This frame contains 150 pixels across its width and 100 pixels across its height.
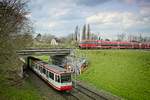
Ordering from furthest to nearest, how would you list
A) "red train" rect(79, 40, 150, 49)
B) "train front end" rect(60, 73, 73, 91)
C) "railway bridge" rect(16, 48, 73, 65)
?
"red train" rect(79, 40, 150, 49)
"railway bridge" rect(16, 48, 73, 65)
"train front end" rect(60, 73, 73, 91)

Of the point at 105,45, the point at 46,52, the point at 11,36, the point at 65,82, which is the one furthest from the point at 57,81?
the point at 105,45

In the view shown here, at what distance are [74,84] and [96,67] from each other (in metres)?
8.50

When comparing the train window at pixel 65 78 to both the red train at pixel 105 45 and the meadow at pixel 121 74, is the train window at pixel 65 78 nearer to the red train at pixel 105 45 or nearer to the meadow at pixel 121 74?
the meadow at pixel 121 74

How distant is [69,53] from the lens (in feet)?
137

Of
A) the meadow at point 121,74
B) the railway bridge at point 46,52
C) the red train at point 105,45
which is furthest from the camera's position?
the red train at point 105,45

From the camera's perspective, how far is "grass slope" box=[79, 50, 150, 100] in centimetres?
2415

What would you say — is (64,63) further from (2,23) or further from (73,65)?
(2,23)

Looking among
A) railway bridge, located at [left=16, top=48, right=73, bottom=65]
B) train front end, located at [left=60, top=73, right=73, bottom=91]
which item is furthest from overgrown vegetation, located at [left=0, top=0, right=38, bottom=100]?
railway bridge, located at [left=16, top=48, right=73, bottom=65]

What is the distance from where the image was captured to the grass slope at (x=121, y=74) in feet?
79.2

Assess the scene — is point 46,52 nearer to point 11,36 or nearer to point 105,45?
point 11,36

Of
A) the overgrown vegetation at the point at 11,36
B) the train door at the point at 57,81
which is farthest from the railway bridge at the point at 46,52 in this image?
the train door at the point at 57,81

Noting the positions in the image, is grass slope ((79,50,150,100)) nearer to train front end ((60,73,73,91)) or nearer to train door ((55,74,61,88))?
train front end ((60,73,73,91))

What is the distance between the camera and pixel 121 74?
3056cm

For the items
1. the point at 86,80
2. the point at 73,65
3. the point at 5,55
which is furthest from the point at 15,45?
the point at 73,65
